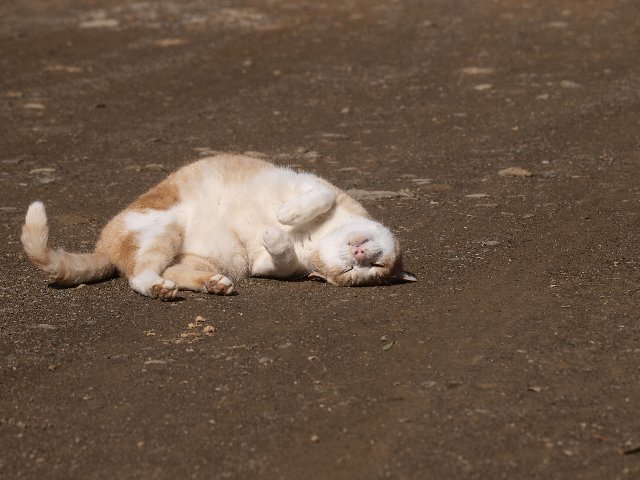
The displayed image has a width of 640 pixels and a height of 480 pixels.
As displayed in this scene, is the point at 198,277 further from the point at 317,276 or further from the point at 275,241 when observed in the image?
the point at 317,276

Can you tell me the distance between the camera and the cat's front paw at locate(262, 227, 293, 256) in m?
5.55

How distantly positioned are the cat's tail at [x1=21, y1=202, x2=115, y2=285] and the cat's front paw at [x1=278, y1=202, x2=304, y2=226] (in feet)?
3.16

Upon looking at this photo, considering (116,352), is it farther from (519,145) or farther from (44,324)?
(519,145)

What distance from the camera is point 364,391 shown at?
4.20 meters

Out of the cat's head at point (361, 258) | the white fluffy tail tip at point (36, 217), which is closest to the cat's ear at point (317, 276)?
the cat's head at point (361, 258)

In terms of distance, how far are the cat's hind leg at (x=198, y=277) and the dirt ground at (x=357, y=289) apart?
0.11 metres

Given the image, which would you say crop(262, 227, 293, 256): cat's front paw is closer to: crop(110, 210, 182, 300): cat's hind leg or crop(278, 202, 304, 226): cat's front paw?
crop(278, 202, 304, 226): cat's front paw

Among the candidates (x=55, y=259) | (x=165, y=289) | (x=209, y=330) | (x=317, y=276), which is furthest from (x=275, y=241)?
(x=55, y=259)

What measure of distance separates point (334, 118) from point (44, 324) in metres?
5.02

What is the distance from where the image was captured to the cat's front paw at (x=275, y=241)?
5.55m

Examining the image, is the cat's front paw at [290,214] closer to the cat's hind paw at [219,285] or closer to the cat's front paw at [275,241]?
the cat's front paw at [275,241]

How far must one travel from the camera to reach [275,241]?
5559mm

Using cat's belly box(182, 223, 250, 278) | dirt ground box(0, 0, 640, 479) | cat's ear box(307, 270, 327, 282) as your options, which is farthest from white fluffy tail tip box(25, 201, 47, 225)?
cat's ear box(307, 270, 327, 282)

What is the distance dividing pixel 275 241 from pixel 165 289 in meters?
0.64
